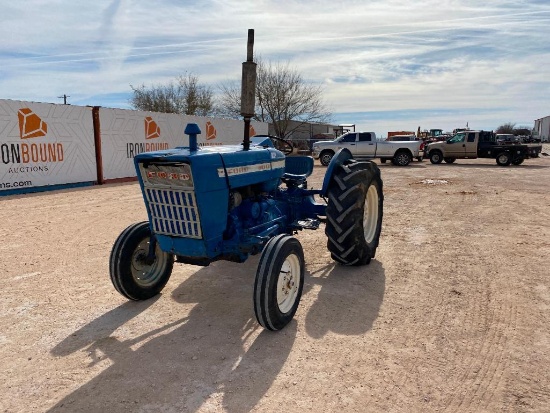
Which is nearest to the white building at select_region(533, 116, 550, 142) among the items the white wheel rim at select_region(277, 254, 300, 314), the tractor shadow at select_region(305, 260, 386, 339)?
the tractor shadow at select_region(305, 260, 386, 339)

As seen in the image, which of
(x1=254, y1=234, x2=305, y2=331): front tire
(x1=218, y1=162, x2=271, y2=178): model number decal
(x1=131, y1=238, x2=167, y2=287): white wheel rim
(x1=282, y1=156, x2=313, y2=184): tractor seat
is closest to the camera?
(x1=254, y1=234, x2=305, y2=331): front tire

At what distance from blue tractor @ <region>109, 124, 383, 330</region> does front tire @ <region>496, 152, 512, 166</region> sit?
19393mm

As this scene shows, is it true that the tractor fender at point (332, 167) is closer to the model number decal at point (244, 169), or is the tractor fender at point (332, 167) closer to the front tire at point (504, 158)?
the model number decal at point (244, 169)

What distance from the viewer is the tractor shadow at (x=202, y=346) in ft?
9.09

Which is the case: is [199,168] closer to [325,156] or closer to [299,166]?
[299,166]

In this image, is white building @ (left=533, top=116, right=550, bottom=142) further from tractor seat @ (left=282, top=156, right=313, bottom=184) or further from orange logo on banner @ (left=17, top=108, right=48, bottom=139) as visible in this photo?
tractor seat @ (left=282, top=156, right=313, bottom=184)

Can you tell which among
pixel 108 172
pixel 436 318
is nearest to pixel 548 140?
pixel 108 172

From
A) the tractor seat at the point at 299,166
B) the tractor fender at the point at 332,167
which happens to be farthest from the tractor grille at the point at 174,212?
the tractor seat at the point at 299,166

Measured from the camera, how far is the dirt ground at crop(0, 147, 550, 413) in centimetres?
279

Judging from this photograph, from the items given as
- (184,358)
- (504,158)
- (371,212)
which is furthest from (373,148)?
(184,358)

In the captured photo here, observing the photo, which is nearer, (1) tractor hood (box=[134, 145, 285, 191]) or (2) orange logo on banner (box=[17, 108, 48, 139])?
(1) tractor hood (box=[134, 145, 285, 191])

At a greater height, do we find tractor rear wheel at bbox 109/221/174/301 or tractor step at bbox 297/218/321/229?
tractor step at bbox 297/218/321/229

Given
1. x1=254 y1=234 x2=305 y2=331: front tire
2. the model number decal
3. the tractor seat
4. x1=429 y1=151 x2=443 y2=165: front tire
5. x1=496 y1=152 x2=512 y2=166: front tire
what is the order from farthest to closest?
1. x1=429 y1=151 x2=443 y2=165: front tire
2. x1=496 y1=152 x2=512 y2=166: front tire
3. the tractor seat
4. the model number decal
5. x1=254 y1=234 x2=305 y2=331: front tire

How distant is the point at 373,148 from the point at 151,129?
439 inches
